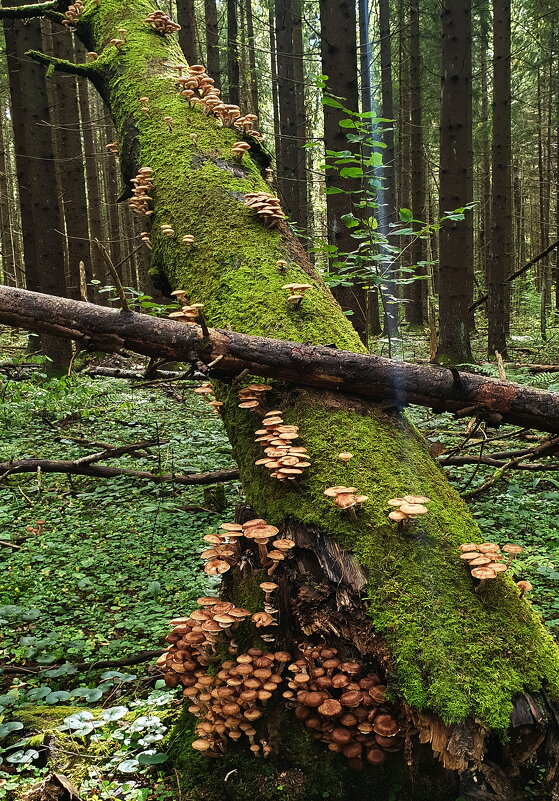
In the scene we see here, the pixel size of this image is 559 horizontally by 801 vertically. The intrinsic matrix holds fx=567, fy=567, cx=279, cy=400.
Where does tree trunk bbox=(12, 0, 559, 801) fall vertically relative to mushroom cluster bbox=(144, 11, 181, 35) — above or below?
below

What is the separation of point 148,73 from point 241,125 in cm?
125

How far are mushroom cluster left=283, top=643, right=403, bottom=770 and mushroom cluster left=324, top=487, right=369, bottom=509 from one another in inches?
24.6

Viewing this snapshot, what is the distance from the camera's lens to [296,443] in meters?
3.10

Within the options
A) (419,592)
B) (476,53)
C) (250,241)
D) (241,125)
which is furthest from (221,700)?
(476,53)

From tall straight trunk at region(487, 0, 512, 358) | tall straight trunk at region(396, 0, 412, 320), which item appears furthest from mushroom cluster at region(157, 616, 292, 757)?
tall straight trunk at region(396, 0, 412, 320)

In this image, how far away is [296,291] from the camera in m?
3.77

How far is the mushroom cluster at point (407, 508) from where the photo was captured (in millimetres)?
2480

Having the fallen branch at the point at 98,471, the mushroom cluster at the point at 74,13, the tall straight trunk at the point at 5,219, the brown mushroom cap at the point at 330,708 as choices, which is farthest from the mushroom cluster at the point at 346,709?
the tall straight trunk at the point at 5,219

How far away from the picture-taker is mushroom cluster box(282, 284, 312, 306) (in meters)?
3.64

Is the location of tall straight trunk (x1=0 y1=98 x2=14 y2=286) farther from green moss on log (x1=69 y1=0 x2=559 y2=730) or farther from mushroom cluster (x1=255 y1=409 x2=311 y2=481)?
mushroom cluster (x1=255 y1=409 x2=311 y2=481)

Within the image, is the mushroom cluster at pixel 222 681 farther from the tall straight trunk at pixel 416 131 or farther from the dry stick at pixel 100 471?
the tall straight trunk at pixel 416 131

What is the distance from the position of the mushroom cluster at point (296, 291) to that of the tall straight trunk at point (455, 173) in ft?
20.9

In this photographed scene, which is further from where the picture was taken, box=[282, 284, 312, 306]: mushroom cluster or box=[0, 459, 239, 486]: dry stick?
box=[0, 459, 239, 486]: dry stick

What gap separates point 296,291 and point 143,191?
2.00 m
